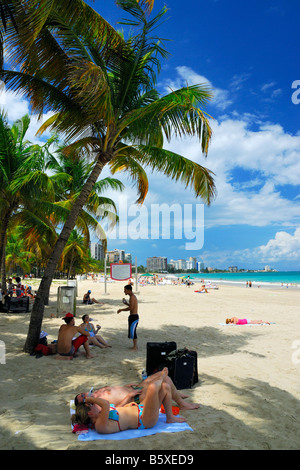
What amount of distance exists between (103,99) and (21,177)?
527cm

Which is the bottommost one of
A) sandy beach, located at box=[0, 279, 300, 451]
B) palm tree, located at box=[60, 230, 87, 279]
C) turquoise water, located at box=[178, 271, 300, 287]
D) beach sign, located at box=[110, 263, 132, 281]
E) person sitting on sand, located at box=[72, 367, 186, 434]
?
turquoise water, located at box=[178, 271, 300, 287]

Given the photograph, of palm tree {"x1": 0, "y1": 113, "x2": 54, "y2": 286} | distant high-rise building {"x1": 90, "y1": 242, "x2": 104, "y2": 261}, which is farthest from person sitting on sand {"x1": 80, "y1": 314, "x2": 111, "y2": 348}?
distant high-rise building {"x1": 90, "y1": 242, "x2": 104, "y2": 261}

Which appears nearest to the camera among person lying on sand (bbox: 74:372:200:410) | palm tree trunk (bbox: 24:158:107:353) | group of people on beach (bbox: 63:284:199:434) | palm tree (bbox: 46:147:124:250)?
group of people on beach (bbox: 63:284:199:434)

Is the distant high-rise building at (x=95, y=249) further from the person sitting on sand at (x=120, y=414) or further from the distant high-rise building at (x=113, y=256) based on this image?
the person sitting on sand at (x=120, y=414)

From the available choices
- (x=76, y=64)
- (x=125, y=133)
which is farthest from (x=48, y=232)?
(x=76, y=64)

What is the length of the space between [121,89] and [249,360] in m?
6.65

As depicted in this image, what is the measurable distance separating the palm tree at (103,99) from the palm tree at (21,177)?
114 inches

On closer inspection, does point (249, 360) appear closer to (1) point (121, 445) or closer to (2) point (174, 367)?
(2) point (174, 367)

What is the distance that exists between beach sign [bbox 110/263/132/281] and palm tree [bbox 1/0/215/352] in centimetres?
1172

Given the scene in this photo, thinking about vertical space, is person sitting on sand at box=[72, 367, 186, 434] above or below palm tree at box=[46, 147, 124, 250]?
below

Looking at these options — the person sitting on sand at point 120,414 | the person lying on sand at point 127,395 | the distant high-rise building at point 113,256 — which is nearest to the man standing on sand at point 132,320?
the person lying on sand at point 127,395

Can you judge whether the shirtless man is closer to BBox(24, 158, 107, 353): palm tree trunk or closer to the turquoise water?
BBox(24, 158, 107, 353): palm tree trunk

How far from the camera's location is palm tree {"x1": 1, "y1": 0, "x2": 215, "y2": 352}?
618cm

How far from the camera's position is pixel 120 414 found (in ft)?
11.0
